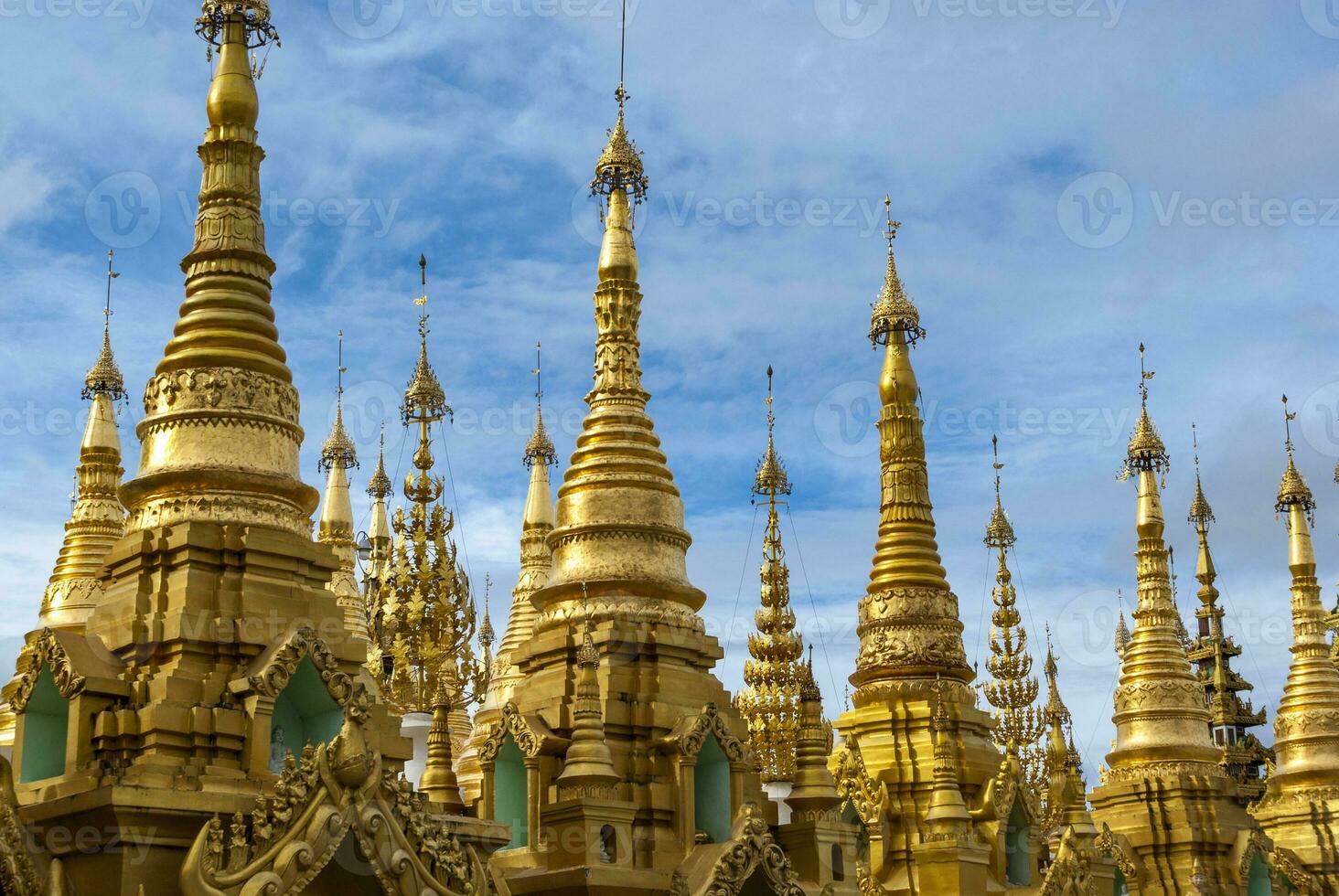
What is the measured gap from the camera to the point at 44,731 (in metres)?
21.7

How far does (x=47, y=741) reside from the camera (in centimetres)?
2170

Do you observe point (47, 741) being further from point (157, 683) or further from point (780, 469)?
point (780, 469)

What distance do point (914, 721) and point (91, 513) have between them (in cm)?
1634

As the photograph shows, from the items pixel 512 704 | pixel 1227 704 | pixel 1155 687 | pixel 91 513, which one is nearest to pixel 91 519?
pixel 91 513

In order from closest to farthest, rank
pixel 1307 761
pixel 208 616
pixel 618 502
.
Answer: pixel 208 616, pixel 618 502, pixel 1307 761


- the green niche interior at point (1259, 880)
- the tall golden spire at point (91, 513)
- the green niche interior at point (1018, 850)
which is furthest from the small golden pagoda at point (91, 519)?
the green niche interior at point (1259, 880)

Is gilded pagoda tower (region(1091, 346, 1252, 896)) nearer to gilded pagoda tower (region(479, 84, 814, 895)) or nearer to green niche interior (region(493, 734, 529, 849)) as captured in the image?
gilded pagoda tower (region(479, 84, 814, 895))

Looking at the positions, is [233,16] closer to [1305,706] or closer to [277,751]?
[277,751]

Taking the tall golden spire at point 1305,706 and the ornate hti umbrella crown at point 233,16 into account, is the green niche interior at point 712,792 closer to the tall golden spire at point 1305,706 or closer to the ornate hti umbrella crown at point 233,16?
the ornate hti umbrella crown at point 233,16

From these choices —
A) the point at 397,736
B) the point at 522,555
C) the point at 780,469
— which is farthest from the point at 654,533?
the point at 780,469

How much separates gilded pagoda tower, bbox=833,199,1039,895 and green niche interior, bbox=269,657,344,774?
481 inches

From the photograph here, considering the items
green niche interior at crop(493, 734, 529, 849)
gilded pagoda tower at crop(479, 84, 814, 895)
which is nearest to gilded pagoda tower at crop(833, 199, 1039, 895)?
gilded pagoda tower at crop(479, 84, 814, 895)

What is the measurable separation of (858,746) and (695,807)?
7.84 metres

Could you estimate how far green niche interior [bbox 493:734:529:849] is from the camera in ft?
86.1
